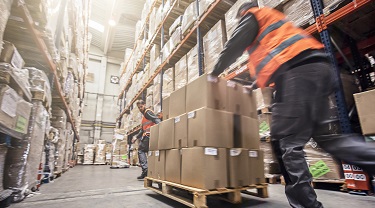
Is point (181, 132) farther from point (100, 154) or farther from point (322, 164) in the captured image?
point (100, 154)

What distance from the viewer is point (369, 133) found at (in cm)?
180

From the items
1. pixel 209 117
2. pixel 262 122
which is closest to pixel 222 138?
pixel 209 117

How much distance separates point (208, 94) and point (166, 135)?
795 mm

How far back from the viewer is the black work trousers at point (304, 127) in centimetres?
117

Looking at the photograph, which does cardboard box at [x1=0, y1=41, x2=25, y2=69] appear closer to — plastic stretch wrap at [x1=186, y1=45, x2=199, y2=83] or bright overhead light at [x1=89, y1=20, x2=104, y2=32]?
plastic stretch wrap at [x1=186, y1=45, x2=199, y2=83]

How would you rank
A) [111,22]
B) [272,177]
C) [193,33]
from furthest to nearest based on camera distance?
[111,22] < [193,33] < [272,177]

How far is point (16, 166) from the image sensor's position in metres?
2.01

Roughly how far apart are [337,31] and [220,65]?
2.20 m

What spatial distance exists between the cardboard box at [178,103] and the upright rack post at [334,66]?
5.13ft

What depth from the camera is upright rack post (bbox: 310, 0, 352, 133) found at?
78.7 inches

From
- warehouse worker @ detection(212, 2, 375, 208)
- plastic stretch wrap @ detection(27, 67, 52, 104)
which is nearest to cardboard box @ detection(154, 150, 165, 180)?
warehouse worker @ detection(212, 2, 375, 208)

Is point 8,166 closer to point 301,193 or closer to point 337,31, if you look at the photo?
point 301,193

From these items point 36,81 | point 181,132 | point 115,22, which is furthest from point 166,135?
point 115,22

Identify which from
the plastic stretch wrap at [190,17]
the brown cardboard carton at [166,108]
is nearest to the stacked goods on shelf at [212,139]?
the brown cardboard carton at [166,108]
